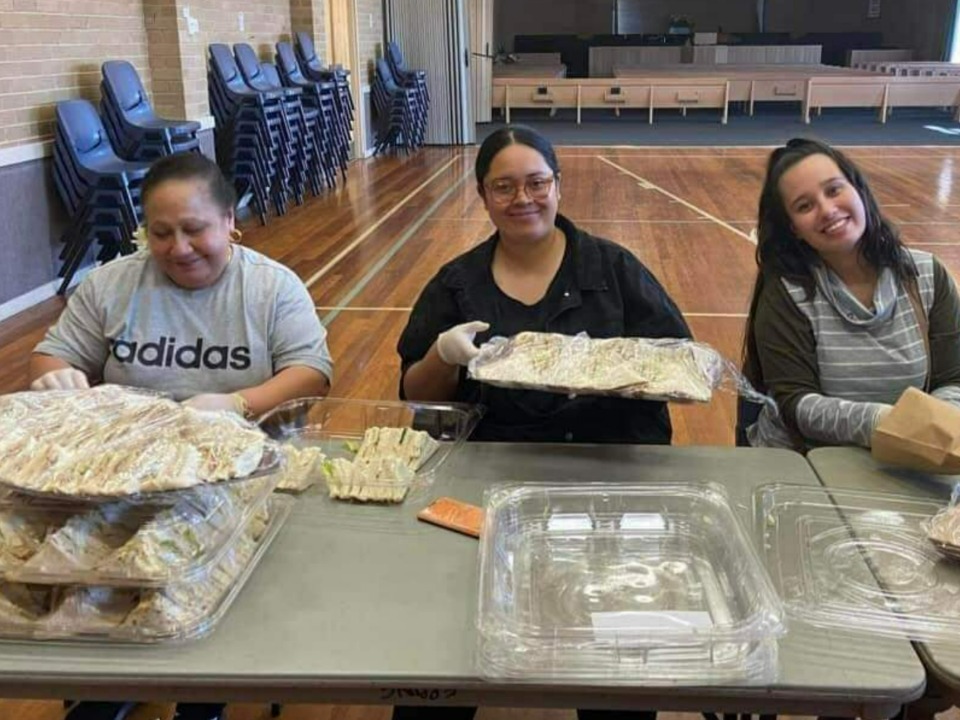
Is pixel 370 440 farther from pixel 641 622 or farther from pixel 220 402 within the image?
pixel 641 622

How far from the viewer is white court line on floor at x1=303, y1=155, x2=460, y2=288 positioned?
5.42 meters

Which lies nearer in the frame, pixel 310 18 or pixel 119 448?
pixel 119 448

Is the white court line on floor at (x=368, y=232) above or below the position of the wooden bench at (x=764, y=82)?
below

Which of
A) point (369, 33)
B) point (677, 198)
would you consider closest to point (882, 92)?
point (677, 198)

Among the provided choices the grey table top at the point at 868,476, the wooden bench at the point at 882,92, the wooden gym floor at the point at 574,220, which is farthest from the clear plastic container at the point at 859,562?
the wooden bench at the point at 882,92

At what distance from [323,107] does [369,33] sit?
3.11 metres

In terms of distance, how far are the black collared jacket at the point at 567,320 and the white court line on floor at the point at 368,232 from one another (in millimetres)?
3345

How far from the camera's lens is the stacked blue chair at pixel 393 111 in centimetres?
1059

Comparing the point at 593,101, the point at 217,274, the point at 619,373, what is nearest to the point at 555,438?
the point at 619,373

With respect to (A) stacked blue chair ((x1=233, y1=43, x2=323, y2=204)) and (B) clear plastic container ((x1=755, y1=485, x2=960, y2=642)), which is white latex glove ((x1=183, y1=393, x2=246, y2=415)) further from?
(A) stacked blue chair ((x1=233, y1=43, x2=323, y2=204))

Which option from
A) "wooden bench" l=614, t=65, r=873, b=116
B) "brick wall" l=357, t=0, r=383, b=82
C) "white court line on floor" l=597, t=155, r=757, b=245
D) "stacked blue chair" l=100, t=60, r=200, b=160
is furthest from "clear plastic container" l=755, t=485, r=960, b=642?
"wooden bench" l=614, t=65, r=873, b=116

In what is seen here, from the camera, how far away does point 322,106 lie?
8.05 m

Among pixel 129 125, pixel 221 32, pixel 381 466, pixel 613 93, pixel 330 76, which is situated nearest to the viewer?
pixel 381 466

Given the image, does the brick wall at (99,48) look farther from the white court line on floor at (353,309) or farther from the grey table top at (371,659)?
the grey table top at (371,659)
